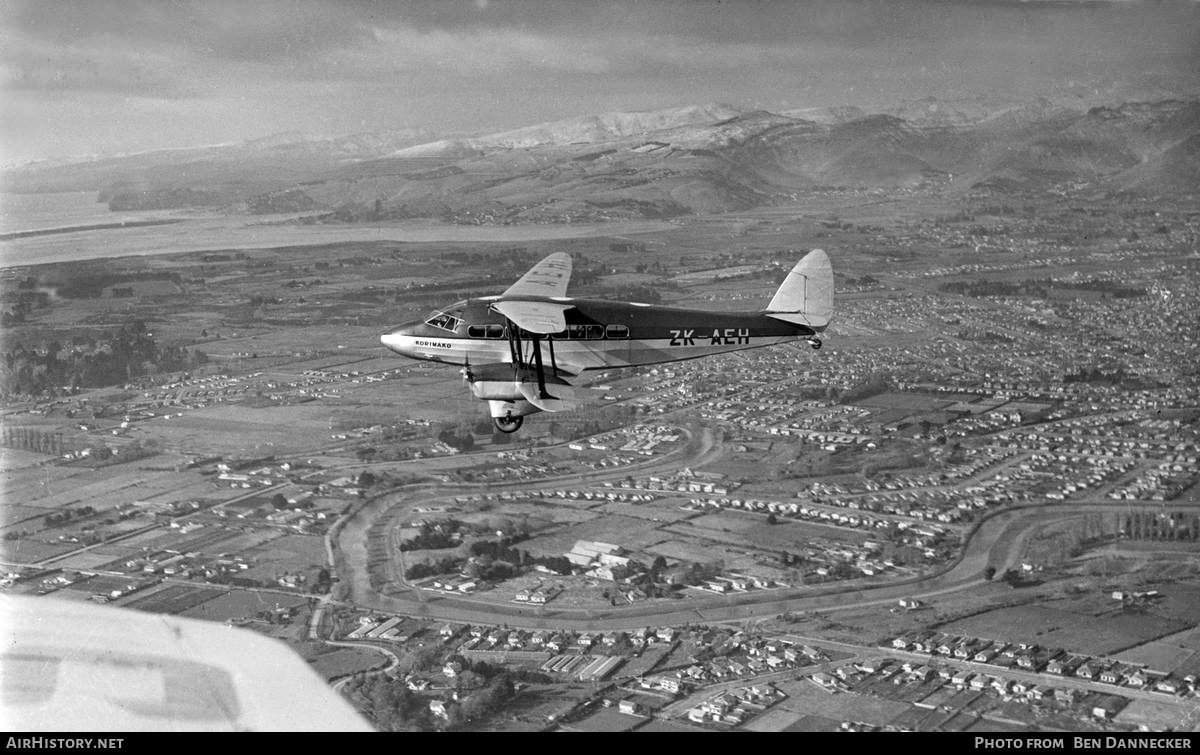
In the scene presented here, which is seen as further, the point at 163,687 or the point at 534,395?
the point at 163,687

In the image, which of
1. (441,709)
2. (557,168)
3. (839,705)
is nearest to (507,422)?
(441,709)

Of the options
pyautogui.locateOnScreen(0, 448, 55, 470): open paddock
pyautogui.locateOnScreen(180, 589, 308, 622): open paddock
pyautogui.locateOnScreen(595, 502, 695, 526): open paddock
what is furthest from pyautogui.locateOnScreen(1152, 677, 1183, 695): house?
pyautogui.locateOnScreen(0, 448, 55, 470): open paddock

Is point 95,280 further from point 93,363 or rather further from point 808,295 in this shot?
point 808,295

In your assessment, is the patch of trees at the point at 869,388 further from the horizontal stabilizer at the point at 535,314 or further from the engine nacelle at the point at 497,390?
the horizontal stabilizer at the point at 535,314

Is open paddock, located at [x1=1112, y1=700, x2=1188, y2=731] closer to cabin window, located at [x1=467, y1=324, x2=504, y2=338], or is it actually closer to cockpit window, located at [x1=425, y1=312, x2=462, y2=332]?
cabin window, located at [x1=467, y1=324, x2=504, y2=338]

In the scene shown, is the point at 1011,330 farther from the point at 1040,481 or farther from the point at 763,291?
the point at 763,291

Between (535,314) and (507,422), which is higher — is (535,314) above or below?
above
